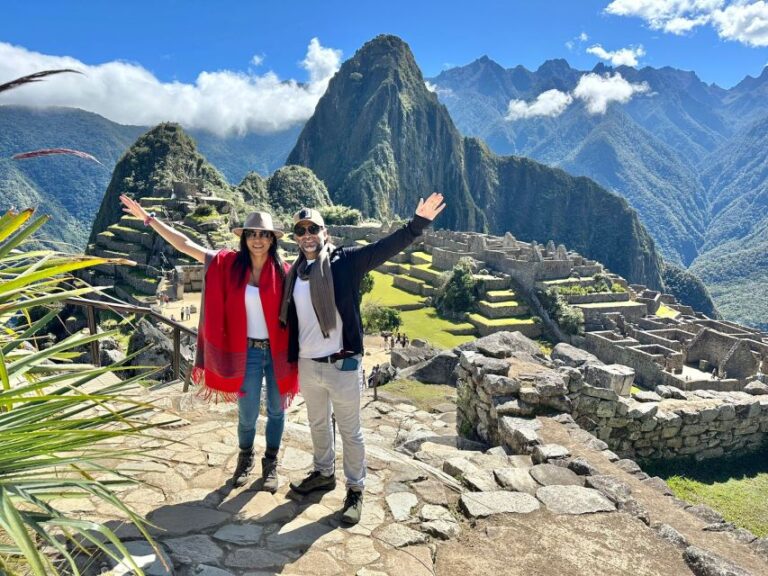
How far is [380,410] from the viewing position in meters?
9.60

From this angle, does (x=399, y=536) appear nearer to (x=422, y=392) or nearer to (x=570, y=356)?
(x=422, y=392)

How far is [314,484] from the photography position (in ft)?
12.7

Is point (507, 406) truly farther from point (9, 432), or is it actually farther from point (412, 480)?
point (9, 432)

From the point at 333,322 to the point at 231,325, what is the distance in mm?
736

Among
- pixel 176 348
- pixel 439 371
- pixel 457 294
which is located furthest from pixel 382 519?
pixel 457 294

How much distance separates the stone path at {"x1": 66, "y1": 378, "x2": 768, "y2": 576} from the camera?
3123mm

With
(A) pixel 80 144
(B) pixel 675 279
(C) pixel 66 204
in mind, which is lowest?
(B) pixel 675 279

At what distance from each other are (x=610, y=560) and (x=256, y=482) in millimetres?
2564

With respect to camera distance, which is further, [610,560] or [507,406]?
[507,406]

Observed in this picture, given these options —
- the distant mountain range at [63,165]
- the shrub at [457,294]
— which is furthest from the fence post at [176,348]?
the distant mountain range at [63,165]

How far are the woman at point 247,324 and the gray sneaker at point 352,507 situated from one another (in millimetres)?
584

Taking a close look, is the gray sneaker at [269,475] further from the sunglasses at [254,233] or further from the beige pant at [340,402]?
the sunglasses at [254,233]

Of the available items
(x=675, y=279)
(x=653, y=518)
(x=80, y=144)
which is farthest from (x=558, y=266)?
(x=80, y=144)

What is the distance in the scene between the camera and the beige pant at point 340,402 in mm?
3590
